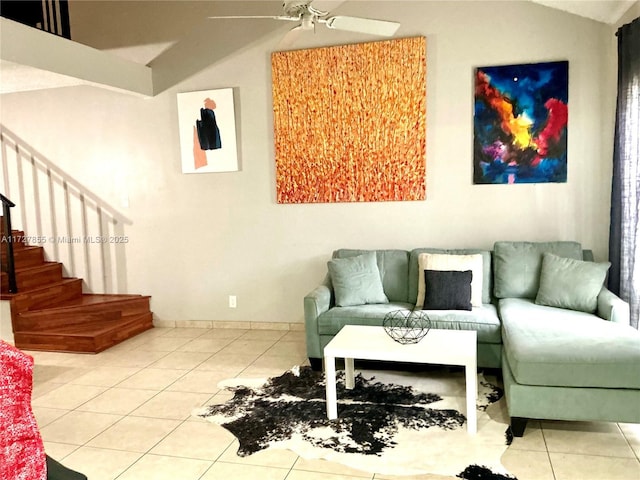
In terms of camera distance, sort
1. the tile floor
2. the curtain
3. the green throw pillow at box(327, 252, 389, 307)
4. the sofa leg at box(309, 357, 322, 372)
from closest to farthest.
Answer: the tile floor
the curtain
the sofa leg at box(309, 357, 322, 372)
the green throw pillow at box(327, 252, 389, 307)

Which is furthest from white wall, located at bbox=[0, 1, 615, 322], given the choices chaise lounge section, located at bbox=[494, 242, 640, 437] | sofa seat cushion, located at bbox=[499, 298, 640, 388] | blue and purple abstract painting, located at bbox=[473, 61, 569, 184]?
sofa seat cushion, located at bbox=[499, 298, 640, 388]

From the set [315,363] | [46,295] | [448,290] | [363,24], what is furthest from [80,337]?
[363,24]

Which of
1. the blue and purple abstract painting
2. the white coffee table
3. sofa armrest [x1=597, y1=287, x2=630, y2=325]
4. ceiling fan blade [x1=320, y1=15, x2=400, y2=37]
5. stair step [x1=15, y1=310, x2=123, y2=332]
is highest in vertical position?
ceiling fan blade [x1=320, y1=15, x2=400, y2=37]

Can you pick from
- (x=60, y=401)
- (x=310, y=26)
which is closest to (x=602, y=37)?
(x=310, y=26)

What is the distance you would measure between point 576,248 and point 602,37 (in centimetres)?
166

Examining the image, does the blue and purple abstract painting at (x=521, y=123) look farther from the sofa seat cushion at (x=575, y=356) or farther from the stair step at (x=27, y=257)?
the stair step at (x=27, y=257)

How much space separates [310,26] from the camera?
296 cm

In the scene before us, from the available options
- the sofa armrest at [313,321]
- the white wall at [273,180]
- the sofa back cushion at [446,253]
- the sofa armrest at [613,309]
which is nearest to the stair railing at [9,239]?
the white wall at [273,180]

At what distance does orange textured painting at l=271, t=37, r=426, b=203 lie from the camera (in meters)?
4.43

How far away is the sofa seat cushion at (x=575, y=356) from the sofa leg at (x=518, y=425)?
0.74 ft

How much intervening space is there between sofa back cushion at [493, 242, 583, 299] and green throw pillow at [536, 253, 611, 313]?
13 cm

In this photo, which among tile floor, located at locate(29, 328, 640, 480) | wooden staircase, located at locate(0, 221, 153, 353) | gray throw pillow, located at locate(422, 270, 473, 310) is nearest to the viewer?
tile floor, located at locate(29, 328, 640, 480)

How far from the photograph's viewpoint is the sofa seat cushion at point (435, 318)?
353cm

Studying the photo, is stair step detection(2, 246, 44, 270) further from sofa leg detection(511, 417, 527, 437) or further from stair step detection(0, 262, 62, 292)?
sofa leg detection(511, 417, 527, 437)
